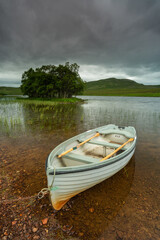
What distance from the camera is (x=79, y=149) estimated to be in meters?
6.36

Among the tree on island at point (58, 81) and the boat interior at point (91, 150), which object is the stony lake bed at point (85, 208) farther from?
the tree on island at point (58, 81)

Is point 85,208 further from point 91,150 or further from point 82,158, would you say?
point 91,150

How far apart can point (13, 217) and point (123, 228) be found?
3011 millimetres

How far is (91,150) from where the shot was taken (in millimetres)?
6805

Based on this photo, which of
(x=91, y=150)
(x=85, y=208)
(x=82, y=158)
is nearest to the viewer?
(x=85, y=208)

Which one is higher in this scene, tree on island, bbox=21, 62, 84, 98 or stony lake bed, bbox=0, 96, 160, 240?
tree on island, bbox=21, 62, 84, 98

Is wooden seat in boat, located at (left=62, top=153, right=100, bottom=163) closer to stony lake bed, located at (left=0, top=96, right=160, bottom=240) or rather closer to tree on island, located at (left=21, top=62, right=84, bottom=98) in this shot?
stony lake bed, located at (left=0, top=96, right=160, bottom=240)

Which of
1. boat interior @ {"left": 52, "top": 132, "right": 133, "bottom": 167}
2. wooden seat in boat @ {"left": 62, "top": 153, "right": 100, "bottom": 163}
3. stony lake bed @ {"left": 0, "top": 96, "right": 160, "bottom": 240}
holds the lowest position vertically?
stony lake bed @ {"left": 0, "top": 96, "right": 160, "bottom": 240}

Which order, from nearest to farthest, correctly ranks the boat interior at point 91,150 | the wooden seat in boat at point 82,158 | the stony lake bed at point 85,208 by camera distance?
the stony lake bed at point 85,208 < the wooden seat in boat at point 82,158 < the boat interior at point 91,150

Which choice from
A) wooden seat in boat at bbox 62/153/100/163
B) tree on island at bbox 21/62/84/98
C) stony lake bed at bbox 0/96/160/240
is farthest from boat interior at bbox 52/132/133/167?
tree on island at bbox 21/62/84/98

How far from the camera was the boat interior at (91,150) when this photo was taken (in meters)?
4.73

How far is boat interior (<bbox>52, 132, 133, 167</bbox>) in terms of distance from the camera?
4.73m

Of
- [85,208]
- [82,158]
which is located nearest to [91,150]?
[82,158]

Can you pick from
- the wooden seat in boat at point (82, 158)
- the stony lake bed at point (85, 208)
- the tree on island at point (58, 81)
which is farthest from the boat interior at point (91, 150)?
the tree on island at point (58, 81)
